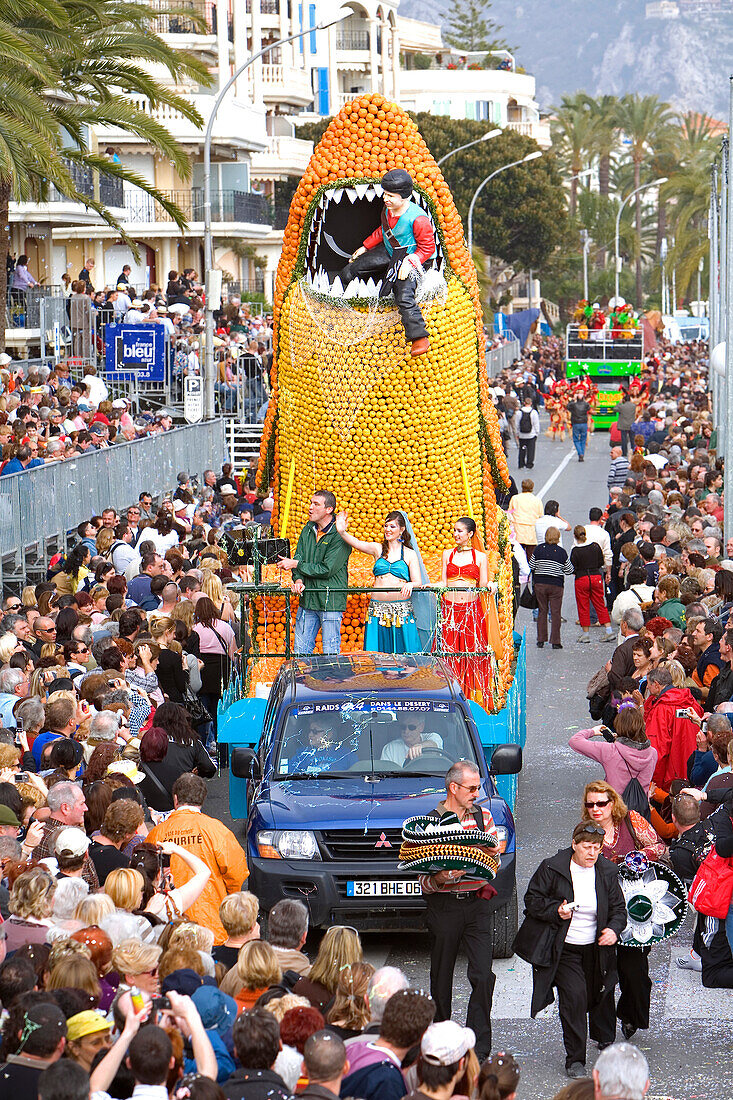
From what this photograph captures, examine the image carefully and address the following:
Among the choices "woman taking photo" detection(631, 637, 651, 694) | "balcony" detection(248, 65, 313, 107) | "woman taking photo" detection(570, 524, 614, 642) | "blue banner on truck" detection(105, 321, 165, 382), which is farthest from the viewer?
"balcony" detection(248, 65, 313, 107)

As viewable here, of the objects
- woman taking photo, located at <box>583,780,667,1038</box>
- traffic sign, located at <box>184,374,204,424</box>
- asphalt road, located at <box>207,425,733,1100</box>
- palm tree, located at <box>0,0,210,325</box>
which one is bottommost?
asphalt road, located at <box>207,425,733,1100</box>

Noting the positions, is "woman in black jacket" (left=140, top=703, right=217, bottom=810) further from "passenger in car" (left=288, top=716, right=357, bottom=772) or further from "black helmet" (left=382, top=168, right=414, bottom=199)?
"black helmet" (left=382, top=168, right=414, bottom=199)

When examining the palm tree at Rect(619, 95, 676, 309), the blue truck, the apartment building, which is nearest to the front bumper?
the blue truck

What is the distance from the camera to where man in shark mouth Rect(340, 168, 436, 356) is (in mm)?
13320

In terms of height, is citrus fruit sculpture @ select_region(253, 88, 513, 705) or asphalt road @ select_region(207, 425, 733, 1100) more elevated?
citrus fruit sculpture @ select_region(253, 88, 513, 705)

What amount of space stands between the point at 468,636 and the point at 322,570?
1.24 metres

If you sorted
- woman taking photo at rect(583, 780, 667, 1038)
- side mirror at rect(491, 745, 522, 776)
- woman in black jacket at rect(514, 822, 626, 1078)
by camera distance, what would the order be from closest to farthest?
woman in black jacket at rect(514, 822, 626, 1078), woman taking photo at rect(583, 780, 667, 1038), side mirror at rect(491, 745, 522, 776)

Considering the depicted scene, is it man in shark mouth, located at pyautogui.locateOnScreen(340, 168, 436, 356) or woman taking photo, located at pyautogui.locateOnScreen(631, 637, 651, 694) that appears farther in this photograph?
man in shark mouth, located at pyautogui.locateOnScreen(340, 168, 436, 356)

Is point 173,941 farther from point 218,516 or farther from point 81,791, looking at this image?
point 218,516

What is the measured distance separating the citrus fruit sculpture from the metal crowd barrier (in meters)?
6.45

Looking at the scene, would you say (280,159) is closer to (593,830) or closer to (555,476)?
(555,476)

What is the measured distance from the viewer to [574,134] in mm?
96188

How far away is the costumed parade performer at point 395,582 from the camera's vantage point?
12.8m

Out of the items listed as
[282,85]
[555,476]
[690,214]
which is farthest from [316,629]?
[690,214]
